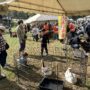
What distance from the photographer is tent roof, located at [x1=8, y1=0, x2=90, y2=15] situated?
22.6ft

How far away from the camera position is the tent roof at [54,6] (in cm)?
689

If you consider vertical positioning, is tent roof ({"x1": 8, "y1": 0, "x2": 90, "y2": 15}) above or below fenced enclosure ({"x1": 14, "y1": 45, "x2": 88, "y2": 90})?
above

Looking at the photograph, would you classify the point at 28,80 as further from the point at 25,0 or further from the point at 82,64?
the point at 25,0

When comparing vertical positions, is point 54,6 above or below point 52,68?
above

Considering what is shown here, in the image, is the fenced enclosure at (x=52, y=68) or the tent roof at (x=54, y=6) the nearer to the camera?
the tent roof at (x=54, y=6)

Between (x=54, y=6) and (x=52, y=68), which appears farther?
(x=52, y=68)

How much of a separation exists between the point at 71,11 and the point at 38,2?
8.62 ft

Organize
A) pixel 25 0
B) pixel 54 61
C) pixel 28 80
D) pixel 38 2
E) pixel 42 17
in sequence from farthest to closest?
pixel 42 17 → pixel 54 61 → pixel 28 80 → pixel 38 2 → pixel 25 0

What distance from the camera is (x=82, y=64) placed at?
987cm

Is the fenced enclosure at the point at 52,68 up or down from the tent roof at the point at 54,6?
down

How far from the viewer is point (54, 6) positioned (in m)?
8.55

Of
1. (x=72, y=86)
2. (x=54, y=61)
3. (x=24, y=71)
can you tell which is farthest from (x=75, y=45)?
(x=72, y=86)

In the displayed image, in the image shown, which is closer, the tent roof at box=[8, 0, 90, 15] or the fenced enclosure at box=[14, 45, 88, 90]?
the tent roof at box=[8, 0, 90, 15]

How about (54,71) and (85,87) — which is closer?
(85,87)
